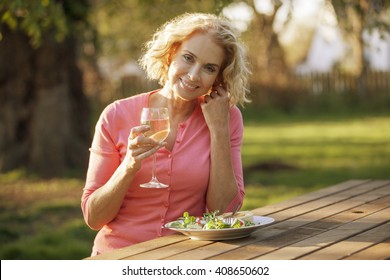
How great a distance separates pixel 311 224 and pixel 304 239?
0.32 m

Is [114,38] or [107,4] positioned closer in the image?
[107,4]

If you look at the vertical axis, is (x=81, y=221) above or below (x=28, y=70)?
below

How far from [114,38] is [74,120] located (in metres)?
19.1

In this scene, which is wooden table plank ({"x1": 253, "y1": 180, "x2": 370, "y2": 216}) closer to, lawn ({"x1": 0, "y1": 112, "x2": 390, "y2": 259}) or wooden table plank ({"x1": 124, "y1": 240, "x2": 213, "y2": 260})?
wooden table plank ({"x1": 124, "y1": 240, "x2": 213, "y2": 260})

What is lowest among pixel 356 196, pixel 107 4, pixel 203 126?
pixel 356 196

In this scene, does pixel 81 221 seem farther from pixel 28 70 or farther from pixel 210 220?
pixel 210 220

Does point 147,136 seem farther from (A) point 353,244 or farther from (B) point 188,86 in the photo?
(A) point 353,244

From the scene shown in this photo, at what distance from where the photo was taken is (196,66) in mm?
3666

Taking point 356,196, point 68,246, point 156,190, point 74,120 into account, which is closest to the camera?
point 156,190

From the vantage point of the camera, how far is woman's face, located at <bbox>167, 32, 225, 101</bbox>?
3676 mm

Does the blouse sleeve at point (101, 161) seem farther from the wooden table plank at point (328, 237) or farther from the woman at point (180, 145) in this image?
the wooden table plank at point (328, 237)

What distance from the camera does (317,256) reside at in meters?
2.88

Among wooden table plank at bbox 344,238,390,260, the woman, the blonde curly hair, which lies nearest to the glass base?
the woman

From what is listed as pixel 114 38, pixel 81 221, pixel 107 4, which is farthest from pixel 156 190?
pixel 114 38
